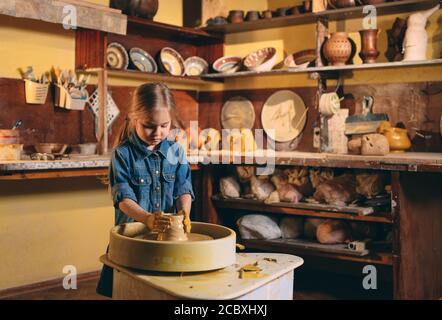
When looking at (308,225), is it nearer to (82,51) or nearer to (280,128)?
(280,128)

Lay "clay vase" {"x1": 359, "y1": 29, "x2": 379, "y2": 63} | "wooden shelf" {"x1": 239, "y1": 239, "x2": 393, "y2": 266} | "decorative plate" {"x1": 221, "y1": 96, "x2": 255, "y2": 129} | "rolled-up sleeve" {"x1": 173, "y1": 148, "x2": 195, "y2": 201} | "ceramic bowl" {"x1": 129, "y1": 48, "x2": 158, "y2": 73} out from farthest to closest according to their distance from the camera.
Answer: "decorative plate" {"x1": 221, "y1": 96, "x2": 255, "y2": 129} < "ceramic bowl" {"x1": 129, "y1": 48, "x2": 158, "y2": 73} < "clay vase" {"x1": 359, "y1": 29, "x2": 379, "y2": 63} < "wooden shelf" {"x1": 239, "y1": 239, "x2": 393, "y2": 266} < "rolled-up sleeve" {"x1": 173, "y1": 148, "x2": 195, "y2": 201}

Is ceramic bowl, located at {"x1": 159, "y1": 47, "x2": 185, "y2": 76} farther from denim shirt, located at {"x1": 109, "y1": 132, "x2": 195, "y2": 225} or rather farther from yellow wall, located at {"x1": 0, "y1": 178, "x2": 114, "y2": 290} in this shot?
denim shirt, located at {"x1": 109, "y1": 132, "x2": 195, "y2": 225}

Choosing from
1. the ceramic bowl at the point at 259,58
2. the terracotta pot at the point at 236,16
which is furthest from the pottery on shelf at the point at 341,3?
the terracotta pot at the point at 236,16

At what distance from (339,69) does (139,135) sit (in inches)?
90.1

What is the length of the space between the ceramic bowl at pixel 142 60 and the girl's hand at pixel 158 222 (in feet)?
9.78

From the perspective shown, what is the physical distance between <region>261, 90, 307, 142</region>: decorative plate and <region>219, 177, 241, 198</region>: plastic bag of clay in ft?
2.45

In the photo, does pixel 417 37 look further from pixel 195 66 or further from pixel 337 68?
pixel 195 66

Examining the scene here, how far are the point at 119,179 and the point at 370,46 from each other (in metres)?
2.60

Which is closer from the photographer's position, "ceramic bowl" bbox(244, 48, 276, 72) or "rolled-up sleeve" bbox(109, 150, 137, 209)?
"rolled-up sleeve" bbox(109, 150, 137, 209)

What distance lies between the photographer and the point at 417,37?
4.19 metres

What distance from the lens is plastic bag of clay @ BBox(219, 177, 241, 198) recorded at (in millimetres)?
4613

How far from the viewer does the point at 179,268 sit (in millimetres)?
1842

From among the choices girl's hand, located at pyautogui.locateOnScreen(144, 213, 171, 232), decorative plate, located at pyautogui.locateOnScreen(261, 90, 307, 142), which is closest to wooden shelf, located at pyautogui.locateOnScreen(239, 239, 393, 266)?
decorative plate, located at pyautogui.locateOnScreen(261, 90, 307, 142)

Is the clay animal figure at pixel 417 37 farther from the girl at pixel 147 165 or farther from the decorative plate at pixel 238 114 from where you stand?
the girl at pixel 147 165
